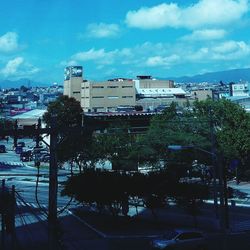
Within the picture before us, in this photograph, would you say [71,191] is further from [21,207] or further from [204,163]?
[204,163]

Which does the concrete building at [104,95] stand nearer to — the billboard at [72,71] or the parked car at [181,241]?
the billboard at [72,71]

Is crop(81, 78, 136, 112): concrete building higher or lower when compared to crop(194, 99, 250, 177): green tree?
higher

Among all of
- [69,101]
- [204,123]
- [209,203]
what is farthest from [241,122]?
[69,101]

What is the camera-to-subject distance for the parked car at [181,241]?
23375mm

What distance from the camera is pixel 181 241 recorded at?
77.2 feet

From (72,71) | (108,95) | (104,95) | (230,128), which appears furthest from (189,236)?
(72,71)

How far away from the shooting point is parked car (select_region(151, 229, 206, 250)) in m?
23.4

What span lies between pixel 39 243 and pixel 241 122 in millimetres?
32732

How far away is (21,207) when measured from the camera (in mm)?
37812

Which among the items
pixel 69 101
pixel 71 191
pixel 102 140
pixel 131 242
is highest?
pixel 69 101

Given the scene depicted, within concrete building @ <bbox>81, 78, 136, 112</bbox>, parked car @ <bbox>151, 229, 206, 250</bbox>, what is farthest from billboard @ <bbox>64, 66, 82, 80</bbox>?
parked car @ <bbox>151, 229, 206, 250</bbox>

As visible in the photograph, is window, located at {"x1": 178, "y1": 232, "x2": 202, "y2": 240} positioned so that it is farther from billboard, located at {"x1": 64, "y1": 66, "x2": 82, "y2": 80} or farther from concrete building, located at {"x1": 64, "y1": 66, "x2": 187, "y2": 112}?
billboard, located at {"x1": 64, "y1": 66, "x2": 82, "y2": 80}

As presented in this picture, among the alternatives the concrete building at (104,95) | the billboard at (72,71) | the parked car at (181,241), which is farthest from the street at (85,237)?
the billboard at (72,71)

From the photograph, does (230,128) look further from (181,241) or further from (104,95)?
(104,95)
